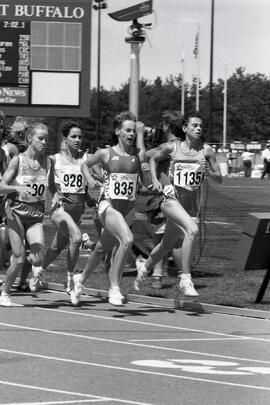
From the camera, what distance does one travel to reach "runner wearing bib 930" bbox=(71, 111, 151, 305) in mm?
12055

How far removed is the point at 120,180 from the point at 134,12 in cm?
731

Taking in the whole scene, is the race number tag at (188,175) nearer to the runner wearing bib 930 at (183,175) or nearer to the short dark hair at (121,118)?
the runner wearing bib 930 at (183,175)

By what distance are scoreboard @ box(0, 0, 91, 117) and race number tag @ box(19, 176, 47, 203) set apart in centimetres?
1709

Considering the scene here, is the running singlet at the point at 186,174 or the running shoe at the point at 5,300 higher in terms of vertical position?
the running singlet at the point at 186,174

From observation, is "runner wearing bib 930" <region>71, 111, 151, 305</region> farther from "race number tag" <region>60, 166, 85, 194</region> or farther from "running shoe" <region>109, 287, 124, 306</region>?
"race number tag" <region>60, 166, 85, 194</region>

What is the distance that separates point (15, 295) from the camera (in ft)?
44.4

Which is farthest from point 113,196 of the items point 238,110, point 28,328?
point 238,110

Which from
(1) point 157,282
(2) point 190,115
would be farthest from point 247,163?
(2) point 190,115

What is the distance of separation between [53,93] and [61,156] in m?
16.6

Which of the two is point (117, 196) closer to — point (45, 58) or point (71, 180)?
point (71, 180)

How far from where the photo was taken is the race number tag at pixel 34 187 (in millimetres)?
12359

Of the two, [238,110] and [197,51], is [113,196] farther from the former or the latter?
[238,110]

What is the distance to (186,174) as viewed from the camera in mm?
12594

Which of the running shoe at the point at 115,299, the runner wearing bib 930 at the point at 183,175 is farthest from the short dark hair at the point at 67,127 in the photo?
the running shoe at the point at 115,299
